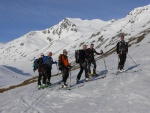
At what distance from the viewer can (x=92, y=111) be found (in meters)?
13.2

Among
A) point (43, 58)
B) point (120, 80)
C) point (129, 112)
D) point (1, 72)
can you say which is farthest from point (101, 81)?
point (1, 72)

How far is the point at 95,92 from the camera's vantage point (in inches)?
678

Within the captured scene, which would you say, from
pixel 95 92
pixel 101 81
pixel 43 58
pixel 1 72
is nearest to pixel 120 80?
pixel 101 81

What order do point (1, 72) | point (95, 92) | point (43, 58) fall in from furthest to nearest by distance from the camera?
point (1, 72) → point (43, 58) → point (95, 92)

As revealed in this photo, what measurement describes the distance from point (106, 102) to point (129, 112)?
2.05m

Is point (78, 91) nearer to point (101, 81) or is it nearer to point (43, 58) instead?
point (101, 81)

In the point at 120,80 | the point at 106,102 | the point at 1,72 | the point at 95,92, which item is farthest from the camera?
the point at 1,72

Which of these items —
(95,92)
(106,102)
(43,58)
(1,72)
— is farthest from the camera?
(1,72)

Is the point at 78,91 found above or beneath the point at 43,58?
beneath

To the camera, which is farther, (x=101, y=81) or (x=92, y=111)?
(x=101, y=81)

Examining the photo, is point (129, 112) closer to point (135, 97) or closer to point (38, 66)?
point (135, 97)

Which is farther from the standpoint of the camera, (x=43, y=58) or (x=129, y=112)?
(x=43, y=58)

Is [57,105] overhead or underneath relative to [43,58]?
underneath

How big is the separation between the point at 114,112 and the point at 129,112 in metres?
0.67
